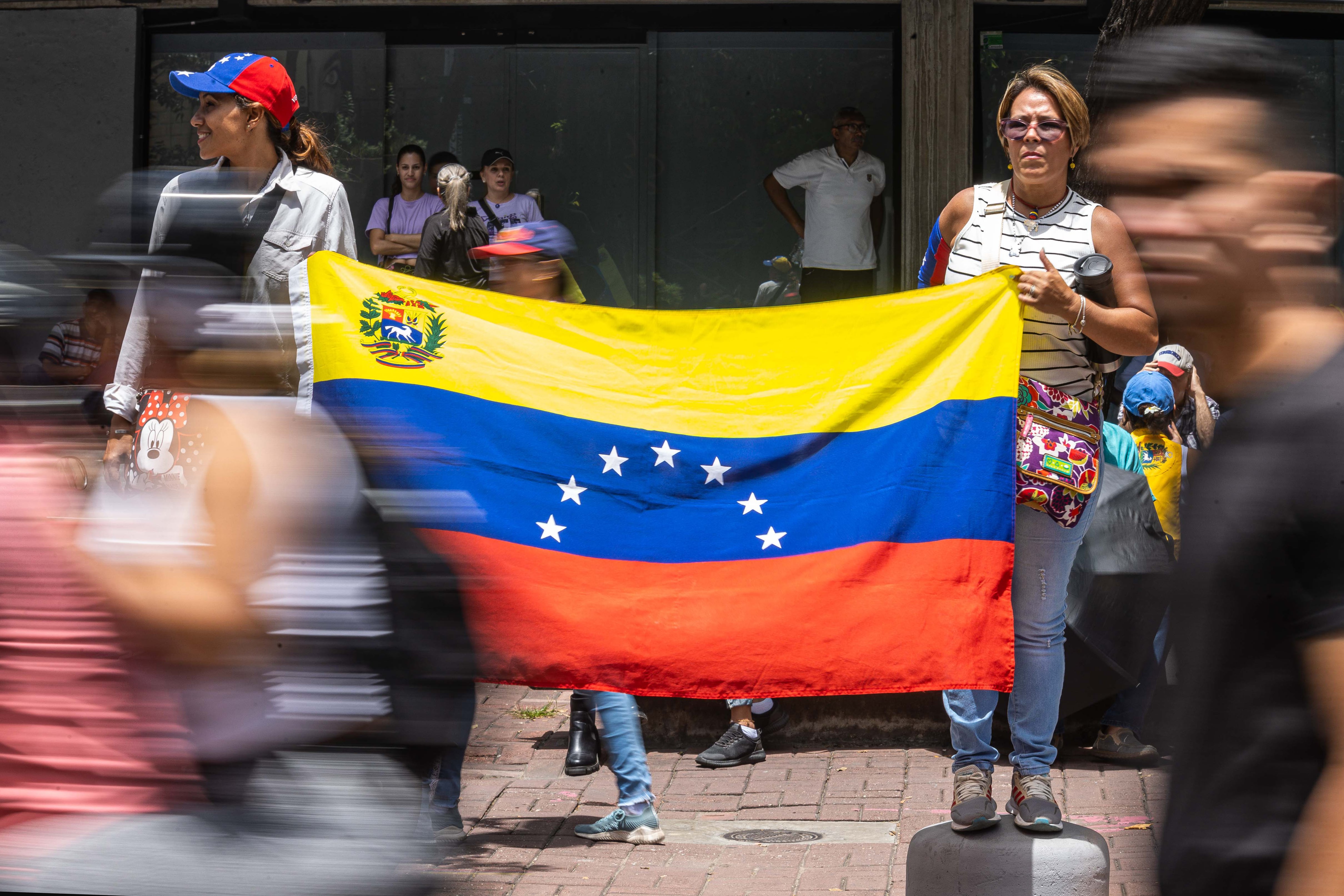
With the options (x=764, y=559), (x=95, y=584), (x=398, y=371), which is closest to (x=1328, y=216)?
(x=95, y=584)

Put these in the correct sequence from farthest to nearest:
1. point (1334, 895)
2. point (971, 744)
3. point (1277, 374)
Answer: point (971, 744) → point (1277, 374) → point (1334, 895)

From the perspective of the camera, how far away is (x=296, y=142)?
478cm

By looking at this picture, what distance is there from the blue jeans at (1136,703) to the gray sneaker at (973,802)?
2497 mm

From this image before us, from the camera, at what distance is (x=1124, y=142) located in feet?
6.29

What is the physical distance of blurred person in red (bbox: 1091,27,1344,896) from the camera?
1603mm

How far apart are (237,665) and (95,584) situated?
0.25 meters

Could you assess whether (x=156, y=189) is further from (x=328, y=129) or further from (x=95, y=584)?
(x=328, y=129)

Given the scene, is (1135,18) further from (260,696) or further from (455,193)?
(260,696)

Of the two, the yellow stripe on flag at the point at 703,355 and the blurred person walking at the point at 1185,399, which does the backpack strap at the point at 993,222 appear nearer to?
the yellow stripe on flag at the point at 703,355

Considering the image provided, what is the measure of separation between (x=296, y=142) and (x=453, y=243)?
11.1 feet

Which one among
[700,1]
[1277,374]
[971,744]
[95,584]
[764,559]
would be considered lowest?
[971,744]

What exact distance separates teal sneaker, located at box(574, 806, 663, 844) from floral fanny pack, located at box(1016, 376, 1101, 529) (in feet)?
6.01

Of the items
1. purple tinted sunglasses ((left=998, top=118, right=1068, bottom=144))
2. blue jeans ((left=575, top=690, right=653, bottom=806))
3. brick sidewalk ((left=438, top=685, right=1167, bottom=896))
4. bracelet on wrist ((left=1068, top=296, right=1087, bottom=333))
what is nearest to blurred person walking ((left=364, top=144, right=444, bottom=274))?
brick sidewalk ((left=438, top=685, right=1167, bottom=896))

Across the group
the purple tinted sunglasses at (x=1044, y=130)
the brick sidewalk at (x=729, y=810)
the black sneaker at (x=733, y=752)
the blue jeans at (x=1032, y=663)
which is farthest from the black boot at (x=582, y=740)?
the purple tinted sunglasses at (x=1044, y=130)
